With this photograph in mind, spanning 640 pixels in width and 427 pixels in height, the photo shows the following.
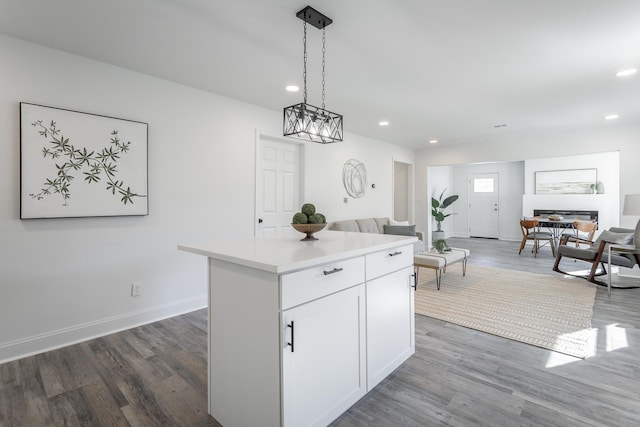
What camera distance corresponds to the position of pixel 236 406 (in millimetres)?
1540

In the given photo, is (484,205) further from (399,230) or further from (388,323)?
(388,323)

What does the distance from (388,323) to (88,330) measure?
2.48 metres

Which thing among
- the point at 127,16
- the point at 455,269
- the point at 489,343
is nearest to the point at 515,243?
the point at 455,269

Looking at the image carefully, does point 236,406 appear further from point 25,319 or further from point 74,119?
point 74,119

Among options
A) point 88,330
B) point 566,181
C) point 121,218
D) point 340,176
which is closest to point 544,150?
point 566,181

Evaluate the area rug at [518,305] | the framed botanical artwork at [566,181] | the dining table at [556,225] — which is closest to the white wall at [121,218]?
the area rug at [518,305]

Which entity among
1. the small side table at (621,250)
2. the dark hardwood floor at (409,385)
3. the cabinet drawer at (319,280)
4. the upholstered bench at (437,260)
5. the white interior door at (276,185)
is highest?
the white interior door at (276,185)

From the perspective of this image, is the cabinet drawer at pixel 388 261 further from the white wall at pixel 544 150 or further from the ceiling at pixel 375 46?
the white wall at pixel 544 150

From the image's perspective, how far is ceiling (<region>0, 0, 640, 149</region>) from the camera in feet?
6.52

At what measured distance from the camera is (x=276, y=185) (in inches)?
167

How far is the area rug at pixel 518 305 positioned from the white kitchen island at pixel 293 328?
5.01ft

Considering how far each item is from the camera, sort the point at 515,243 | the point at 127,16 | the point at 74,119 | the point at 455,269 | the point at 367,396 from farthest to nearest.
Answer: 1. the point at 515,243
2. the point at 455,269
3. the point at 74,119
4. the point at 127,16
5. the point at 367,396

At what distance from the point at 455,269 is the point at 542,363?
3010mm

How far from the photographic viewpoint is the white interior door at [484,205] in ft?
29.3
